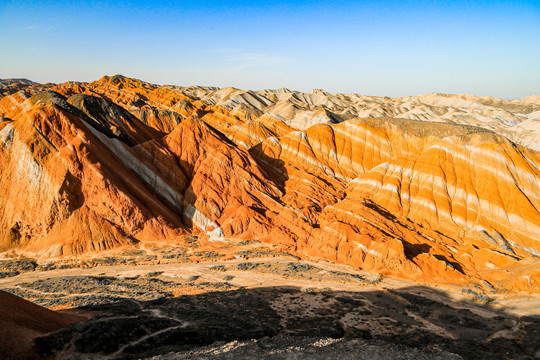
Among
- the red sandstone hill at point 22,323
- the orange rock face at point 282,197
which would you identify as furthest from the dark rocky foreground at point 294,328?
the orange rock face at point 282,197

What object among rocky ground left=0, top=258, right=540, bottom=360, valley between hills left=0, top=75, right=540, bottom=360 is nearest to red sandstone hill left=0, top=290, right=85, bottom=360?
valley between hills left=0, top=75, right=540, bottom=360

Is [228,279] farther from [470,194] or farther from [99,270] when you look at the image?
[470,194]

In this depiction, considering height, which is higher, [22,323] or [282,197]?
[282,197]

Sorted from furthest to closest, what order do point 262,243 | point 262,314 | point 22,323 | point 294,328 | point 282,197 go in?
point 282,197 < point 262,243 < point 262,314 < point 294,328 < point 22,323

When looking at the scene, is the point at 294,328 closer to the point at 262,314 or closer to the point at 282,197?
the point at 262,314

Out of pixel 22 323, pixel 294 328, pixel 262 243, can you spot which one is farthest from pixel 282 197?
pixel 22 323

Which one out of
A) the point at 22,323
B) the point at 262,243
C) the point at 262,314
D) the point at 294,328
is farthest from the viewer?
the point at 262,243

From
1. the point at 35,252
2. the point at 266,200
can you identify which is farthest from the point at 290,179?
the point at 35,252

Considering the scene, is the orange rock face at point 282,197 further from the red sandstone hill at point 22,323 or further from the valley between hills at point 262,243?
the red sandstone hill at point 22,323
